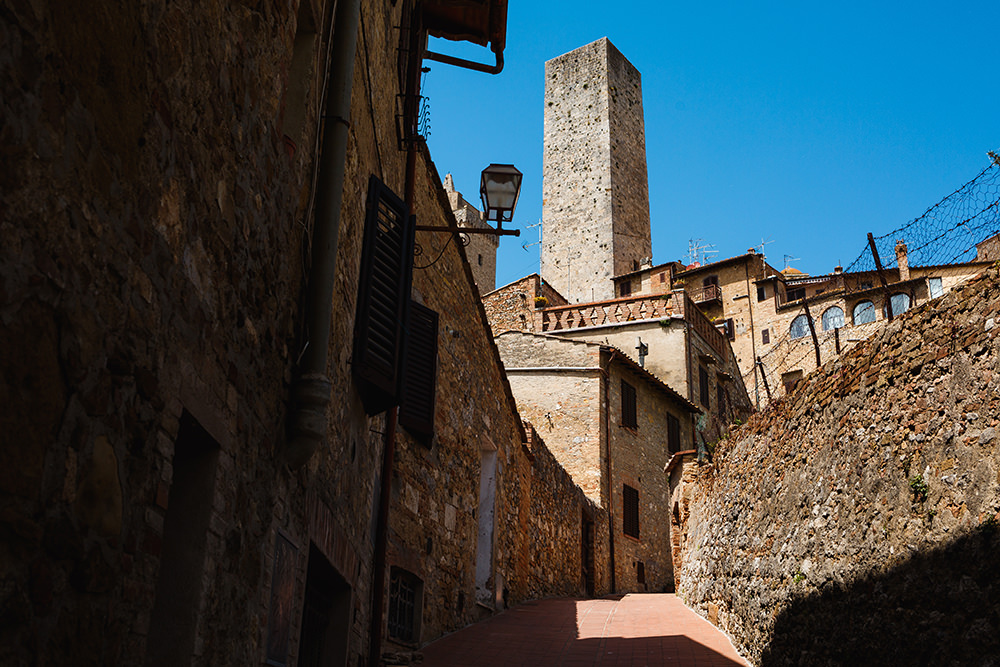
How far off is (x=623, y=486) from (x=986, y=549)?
16.0 meters

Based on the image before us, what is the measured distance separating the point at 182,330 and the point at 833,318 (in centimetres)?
3953

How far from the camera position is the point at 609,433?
20984 millimetres

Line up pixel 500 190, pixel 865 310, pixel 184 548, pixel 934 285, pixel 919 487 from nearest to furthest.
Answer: pixel 184 548
pixel 919 487
pixel 500 190
pixel 934 285
pixel 865 310

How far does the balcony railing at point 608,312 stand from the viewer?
25.7 m

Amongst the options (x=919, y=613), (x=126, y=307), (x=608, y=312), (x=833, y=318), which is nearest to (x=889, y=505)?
(x=919, y=613)

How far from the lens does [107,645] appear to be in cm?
234

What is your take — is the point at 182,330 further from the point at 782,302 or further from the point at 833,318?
the point at 782,302

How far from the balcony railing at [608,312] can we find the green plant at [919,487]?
19.2m

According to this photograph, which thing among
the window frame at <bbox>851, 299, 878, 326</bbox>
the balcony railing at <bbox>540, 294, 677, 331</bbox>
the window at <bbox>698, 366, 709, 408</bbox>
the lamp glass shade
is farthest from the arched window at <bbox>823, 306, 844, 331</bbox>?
the lamp glass shade

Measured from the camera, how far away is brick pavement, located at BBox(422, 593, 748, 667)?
9203 millimetres

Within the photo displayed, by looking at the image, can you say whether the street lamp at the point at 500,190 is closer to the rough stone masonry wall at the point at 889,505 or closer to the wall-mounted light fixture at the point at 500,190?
the wall-mounted light fixture at the point at 500,190

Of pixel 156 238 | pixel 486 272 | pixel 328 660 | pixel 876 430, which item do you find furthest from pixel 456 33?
pixel 486 272

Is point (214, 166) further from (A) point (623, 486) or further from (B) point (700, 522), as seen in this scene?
(A) point (623, 486)

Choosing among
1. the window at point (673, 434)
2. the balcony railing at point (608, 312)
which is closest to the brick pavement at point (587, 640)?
the window at point (673, 434)
